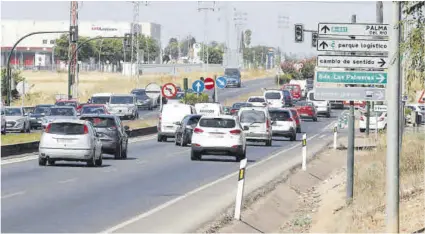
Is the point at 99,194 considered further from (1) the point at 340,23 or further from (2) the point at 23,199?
(1) the point at 340,23

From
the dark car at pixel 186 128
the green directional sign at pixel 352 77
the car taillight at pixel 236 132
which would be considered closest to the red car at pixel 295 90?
the dark car at pixel 186 128

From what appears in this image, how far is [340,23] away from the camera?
66.2ft

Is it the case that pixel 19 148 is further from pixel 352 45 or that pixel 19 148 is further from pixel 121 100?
pixel 121 100

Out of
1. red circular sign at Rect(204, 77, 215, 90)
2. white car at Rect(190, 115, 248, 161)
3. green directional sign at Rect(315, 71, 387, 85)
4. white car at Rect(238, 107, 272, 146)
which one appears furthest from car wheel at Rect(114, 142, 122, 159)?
red circular sign at Rect(204, 77, 215, 90)

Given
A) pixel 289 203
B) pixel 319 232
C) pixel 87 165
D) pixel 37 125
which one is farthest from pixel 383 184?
pixel 37 125

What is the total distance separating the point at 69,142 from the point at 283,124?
2613 centimetres

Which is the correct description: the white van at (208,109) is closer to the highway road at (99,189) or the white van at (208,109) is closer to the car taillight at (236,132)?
the highway road at (99,189)

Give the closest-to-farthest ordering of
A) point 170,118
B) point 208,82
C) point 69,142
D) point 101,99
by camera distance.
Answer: point 69,142 → point 170,118 → point 208,82 → point 101,99

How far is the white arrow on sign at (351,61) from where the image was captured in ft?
65.4

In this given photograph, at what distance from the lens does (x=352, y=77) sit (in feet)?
66.7

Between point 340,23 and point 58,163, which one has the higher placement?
point 340,23

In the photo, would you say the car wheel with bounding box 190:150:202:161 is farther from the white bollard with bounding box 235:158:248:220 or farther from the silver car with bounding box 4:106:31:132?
the silver car with bounding box 4:106:31:132

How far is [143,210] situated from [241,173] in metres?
2.53

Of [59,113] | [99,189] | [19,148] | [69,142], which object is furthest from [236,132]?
[59,113]
